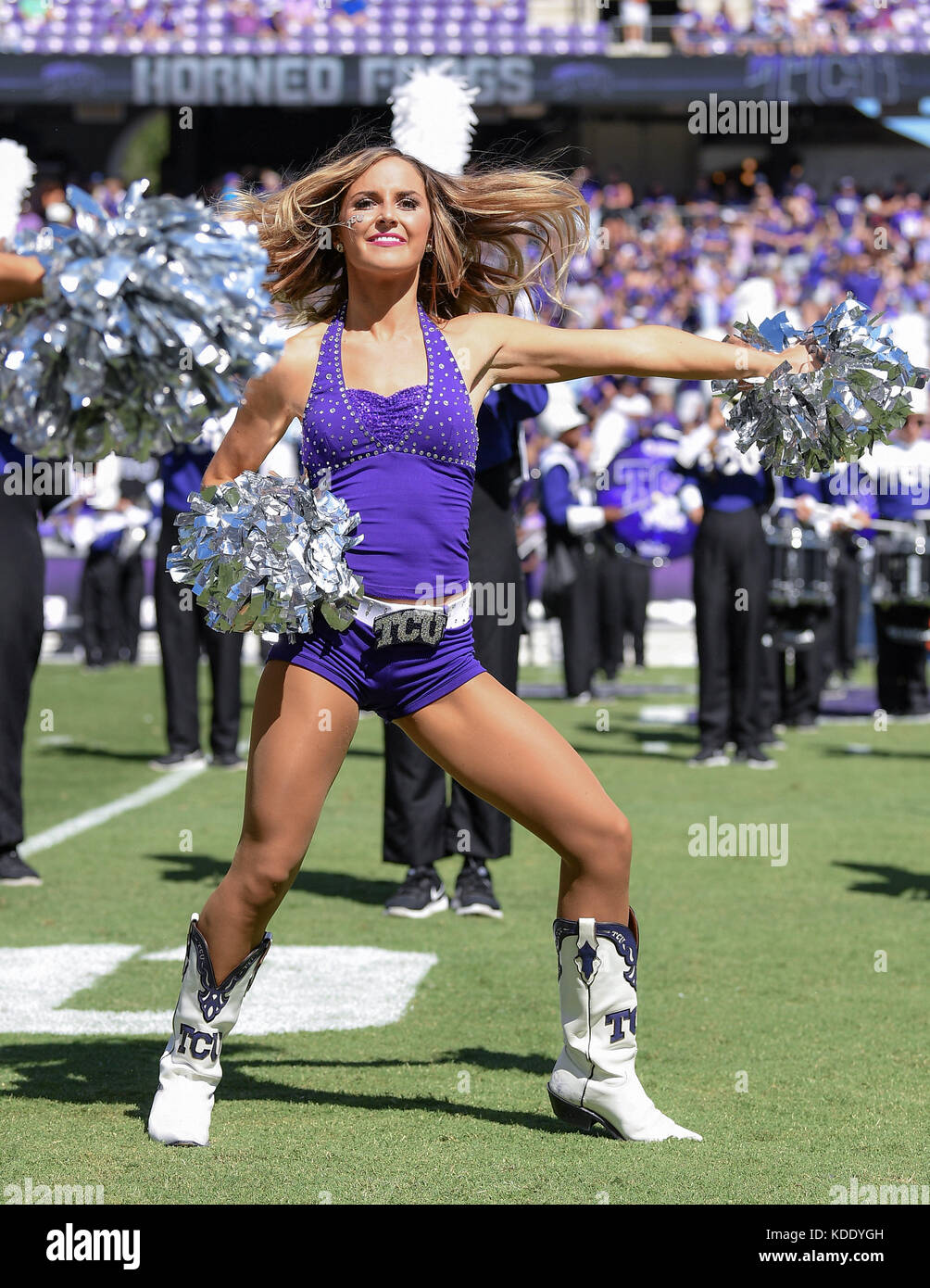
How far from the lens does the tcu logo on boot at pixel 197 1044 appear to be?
12.2ft

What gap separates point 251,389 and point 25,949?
260cm

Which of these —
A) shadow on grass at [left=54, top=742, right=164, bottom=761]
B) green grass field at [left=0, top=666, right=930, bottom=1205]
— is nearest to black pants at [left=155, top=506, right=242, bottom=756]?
shadow on grass at [left=54, top=742, right=164, bottom=761]

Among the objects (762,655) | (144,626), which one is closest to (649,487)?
(762,655)

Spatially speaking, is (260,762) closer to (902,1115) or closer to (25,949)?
(902,1115)

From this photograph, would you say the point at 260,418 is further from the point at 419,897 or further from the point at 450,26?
the point at 450,26

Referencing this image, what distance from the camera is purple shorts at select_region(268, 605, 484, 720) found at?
3.62 meters

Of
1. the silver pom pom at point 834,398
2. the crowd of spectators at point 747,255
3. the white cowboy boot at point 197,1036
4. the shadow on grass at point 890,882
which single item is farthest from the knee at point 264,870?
the crowd of spectators at point 747,255

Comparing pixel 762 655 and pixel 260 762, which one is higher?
pixel 260 762

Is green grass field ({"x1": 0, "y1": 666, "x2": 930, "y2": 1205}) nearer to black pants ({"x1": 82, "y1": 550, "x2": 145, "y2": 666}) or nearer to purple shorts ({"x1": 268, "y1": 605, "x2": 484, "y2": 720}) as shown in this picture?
purple shorts ({"x1": 268, "y1": 605, "x2": 484, "y2": 720})

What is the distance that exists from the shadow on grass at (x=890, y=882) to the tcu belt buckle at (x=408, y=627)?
11.7 ft

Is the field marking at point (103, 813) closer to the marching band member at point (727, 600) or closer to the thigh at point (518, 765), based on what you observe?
the marching band member at point (727, 600)

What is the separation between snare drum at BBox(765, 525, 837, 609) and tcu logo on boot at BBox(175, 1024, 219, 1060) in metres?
8.47

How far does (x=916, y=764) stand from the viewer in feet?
36.1

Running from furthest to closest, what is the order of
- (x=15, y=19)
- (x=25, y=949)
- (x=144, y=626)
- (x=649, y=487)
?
(x=15, y=19) < (x=144, y=626) < (x=649, y=487) < (x=25, y=949)
